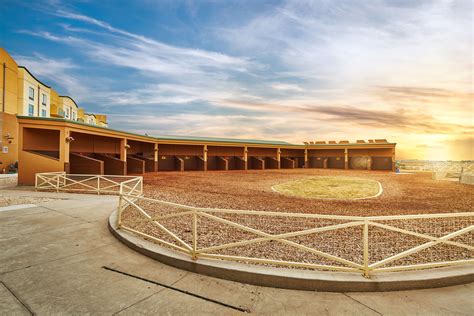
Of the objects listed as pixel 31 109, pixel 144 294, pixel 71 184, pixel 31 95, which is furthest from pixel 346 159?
pixel 31 95

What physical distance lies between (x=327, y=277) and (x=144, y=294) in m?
2.88

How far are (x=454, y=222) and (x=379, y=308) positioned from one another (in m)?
7.31

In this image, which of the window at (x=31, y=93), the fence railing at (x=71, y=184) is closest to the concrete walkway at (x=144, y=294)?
the fence railing at (x=71, y=184)

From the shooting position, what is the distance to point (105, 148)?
75.4ft

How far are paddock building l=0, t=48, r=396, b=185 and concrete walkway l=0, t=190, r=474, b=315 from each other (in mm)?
14039

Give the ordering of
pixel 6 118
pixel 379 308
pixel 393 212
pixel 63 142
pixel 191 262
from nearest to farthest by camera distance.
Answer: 1. pixel 379 308
2. pixel 191 262
3. pixel 393 212
4. pixel 63 142
5. pixel 6 118

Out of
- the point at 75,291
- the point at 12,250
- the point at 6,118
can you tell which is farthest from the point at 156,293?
the point at 6,118

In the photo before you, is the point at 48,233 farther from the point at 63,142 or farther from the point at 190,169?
the point at 190,169

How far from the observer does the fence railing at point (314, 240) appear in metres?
4.06

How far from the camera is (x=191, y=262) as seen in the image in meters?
4.26

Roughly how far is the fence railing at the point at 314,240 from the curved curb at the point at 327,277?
0.40 ft

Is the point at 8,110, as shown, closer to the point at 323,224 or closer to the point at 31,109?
the point at 31,109

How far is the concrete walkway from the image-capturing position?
3160 mm

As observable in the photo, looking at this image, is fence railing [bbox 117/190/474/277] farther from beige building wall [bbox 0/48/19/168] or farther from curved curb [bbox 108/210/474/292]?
beige building wall [bbox 0/48/19/168]
